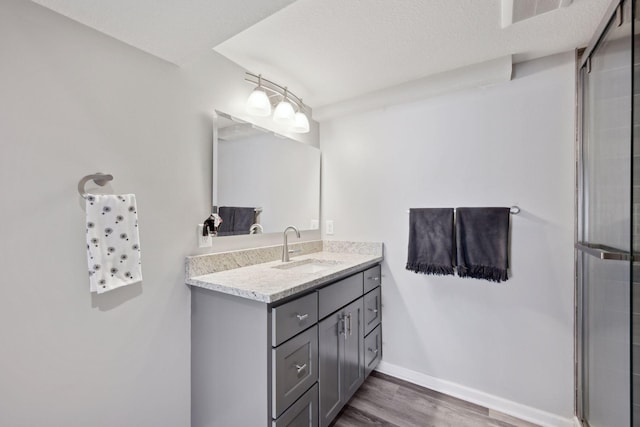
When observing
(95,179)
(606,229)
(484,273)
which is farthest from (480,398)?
(95,179)

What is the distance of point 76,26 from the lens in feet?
3.70

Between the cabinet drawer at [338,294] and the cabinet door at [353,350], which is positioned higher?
the cabinet drawer at [338,294]

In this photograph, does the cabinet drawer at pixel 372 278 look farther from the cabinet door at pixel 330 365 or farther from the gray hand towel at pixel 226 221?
the gray hand towel at pixel 226 221

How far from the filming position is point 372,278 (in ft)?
6.96

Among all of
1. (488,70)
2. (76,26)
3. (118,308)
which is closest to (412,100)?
(488,70)

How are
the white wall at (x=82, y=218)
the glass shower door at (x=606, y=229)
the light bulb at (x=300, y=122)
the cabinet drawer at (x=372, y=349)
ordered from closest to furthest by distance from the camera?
the white wall at (x=82, y=218) < the glass shower door at (x=606, y=229) < the cabinet drawer at (x=372, y=349) < the light bulb at (x=300, y=122)

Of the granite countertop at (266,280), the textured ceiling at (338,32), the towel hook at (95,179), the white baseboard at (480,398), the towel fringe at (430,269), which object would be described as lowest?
the white baseboard at (480,398)

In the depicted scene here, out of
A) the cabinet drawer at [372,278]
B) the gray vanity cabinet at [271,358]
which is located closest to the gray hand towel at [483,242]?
the cabinet drawer at [372,278]

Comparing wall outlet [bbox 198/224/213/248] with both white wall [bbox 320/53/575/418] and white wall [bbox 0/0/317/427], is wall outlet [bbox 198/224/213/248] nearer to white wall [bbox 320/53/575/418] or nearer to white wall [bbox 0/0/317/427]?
white wall [bbox 0/0/317/427]

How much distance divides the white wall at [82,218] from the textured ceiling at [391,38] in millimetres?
498

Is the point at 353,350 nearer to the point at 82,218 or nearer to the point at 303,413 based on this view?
the point at 303,413

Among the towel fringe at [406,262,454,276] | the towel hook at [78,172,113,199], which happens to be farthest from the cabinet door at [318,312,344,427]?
the towel hook at [78,172,113,199]

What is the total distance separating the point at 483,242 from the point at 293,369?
1402 millimetres

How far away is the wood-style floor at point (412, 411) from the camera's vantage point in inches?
67.5
